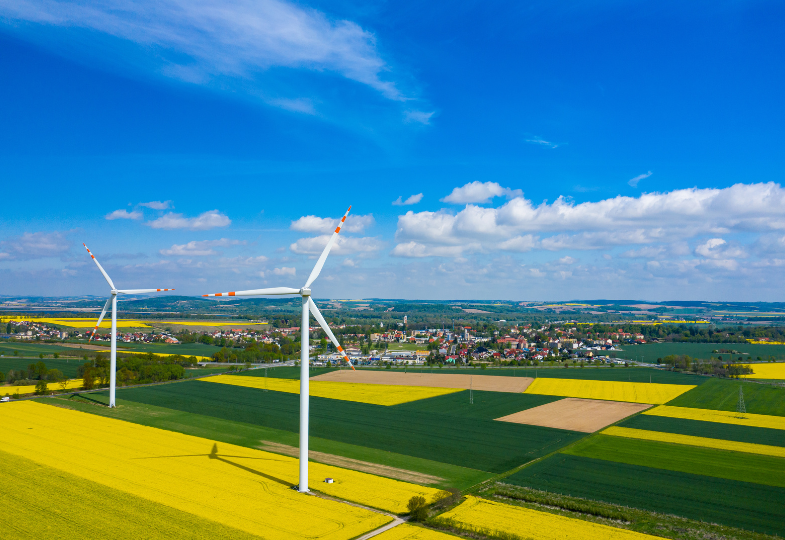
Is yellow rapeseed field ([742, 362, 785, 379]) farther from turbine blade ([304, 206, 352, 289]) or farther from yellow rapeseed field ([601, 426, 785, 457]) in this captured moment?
turbine blade ([304, 206, 352, 289])

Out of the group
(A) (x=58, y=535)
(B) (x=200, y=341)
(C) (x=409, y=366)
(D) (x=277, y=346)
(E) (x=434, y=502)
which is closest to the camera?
(A) (x=58, y=535)

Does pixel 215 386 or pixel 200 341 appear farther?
pixel 200 341

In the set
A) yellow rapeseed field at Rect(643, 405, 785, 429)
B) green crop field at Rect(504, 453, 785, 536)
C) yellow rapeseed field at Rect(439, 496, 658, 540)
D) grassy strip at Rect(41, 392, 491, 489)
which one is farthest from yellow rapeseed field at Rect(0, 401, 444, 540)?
yellow rapeseed field at Rect(643, 405, 785, 429)

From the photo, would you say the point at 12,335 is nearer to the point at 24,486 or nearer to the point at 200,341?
the point at 200,341

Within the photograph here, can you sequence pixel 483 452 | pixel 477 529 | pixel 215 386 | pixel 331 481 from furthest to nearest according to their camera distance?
pixel 215 386
pixel 483 452
pixel 331 481
pixel 477 529

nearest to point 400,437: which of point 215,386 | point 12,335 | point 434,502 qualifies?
point 434,502

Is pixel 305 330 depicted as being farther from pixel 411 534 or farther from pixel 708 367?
pixel 708 367

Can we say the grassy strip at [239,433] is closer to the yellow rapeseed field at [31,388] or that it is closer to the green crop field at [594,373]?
the yellow rapeseed field at [31,388]

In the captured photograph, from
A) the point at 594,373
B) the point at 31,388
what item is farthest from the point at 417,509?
the point at 594,373
